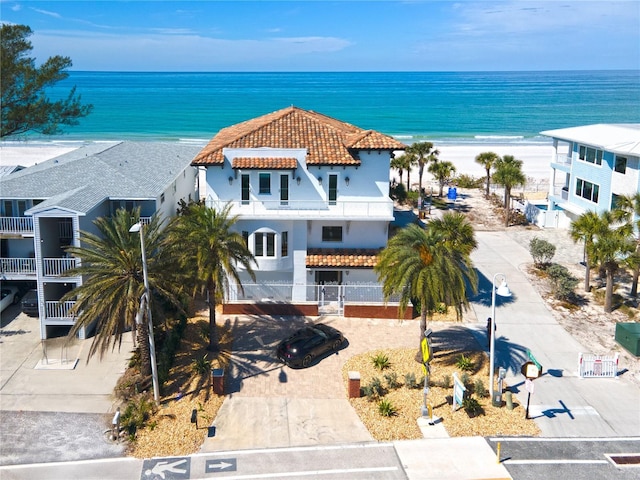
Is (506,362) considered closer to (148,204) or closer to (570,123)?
(148,204)

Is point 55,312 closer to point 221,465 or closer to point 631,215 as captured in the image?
point 221,465

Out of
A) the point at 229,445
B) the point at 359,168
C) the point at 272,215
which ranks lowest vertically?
the point at 229,445

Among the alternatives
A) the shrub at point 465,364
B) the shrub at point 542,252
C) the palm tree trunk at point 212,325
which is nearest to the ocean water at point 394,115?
the shrub at point 542,252

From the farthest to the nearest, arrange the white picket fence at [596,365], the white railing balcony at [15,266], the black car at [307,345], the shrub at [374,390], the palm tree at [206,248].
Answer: the white railing balcony at [15,266] → the black car at [307,345] → the white picket fence at [596,365] → the palm tree at [206,248] → the shrub at [374,390]

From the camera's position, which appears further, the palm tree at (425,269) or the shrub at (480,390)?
the palm tree at (425,269)

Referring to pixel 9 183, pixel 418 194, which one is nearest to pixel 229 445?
pixel 9 183

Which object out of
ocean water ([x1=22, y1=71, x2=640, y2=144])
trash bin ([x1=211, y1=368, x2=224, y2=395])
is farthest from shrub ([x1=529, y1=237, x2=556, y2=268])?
ocean water ([x1=22, y1=71, x2=640, y2=144])

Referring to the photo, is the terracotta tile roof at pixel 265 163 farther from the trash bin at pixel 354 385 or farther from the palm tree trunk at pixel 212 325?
the trash bin at pixel 354 385
